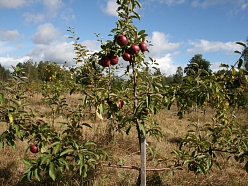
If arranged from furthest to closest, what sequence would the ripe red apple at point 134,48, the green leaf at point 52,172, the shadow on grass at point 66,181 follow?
the shadow on grass at point 66,181 < the ripe red apple at point 134,48 < the green leaf at point 52,172

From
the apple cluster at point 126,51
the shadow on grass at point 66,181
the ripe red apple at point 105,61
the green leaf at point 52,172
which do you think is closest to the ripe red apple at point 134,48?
the apple cluster at point 126,51

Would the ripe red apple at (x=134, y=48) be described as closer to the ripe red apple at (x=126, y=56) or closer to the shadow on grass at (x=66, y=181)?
the ripe red apple at (x=126, y=56)

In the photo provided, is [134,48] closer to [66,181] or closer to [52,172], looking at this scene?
[52,172]

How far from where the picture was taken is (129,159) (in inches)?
142

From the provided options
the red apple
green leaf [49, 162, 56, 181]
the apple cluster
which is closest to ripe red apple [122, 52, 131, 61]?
the apple cluster

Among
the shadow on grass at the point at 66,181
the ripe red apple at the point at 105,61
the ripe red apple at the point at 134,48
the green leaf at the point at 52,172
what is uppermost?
the ripe red apple at the point at 134,48

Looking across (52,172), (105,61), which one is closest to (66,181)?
(52,172)

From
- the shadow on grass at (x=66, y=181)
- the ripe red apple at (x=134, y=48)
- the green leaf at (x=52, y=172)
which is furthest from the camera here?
the shadow on grass at (x=66, y=181)

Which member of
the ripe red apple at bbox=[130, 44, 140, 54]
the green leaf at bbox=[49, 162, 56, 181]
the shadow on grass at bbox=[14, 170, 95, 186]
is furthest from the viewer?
the shadow on grass at bbox=[14, 170, 95, 186]

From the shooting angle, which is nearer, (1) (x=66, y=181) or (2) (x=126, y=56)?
(2) (x=126, y=56)

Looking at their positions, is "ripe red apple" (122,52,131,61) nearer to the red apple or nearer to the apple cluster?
the apple cluster

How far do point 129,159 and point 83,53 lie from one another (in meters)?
2.03

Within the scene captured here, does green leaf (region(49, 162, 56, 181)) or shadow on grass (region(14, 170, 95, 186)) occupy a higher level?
green leaf (region(49, 162, 56, 181))

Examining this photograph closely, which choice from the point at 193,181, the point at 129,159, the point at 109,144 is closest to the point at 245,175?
the point at 193,181
